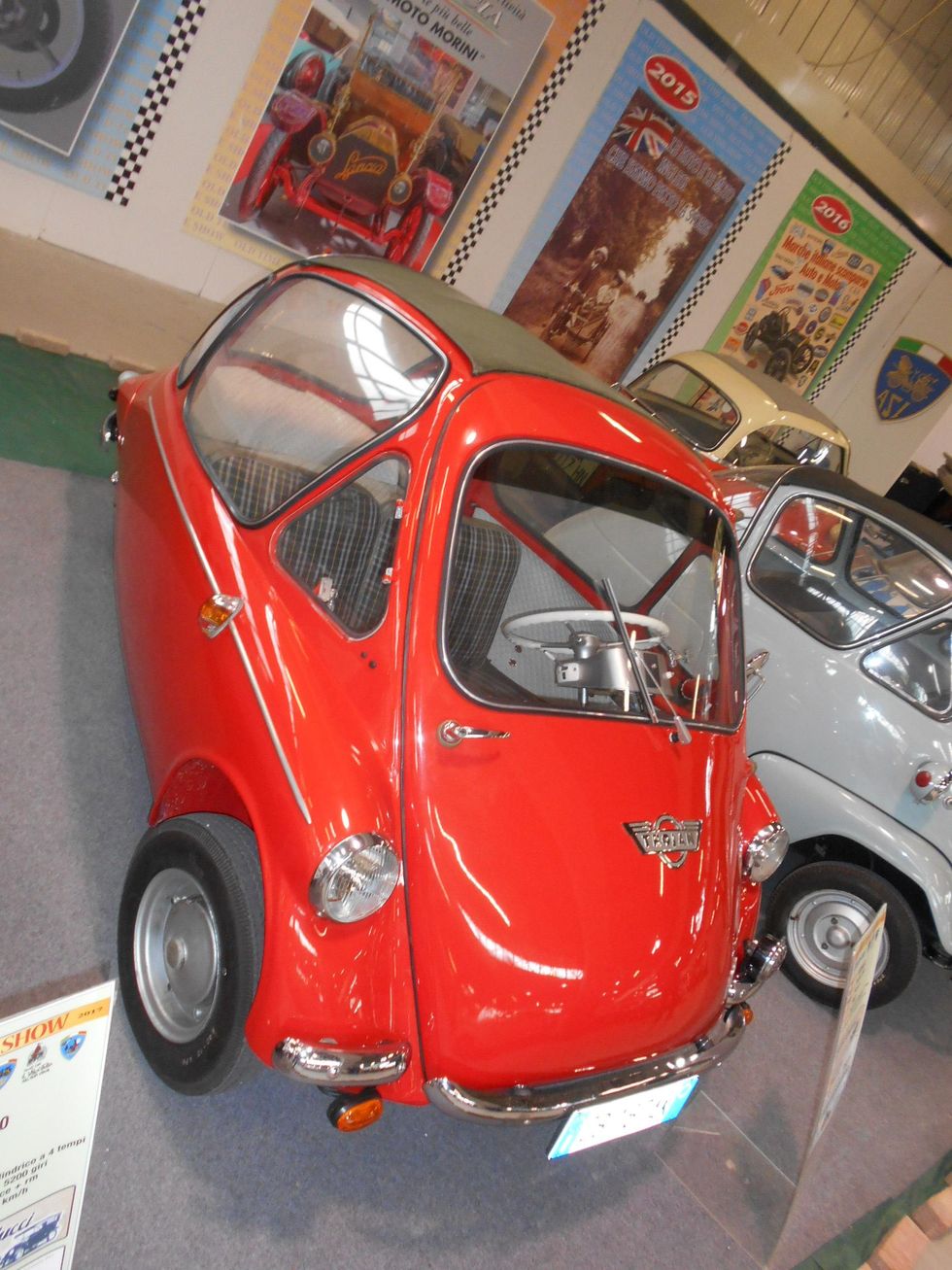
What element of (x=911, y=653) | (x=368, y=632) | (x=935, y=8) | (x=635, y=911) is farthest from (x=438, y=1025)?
(x=935, y=8)

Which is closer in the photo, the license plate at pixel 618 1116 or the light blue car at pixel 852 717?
the license plate at pixel 618 1116

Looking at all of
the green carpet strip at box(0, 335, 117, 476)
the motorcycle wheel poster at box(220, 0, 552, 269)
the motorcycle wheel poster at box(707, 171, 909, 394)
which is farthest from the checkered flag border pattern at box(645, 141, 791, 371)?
the green carpet strip at box(0, 335, 117, 476)

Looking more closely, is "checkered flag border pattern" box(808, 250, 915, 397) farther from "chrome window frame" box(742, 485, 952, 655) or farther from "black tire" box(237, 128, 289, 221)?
"chrome window frame" box(742, 485, 952, 655)

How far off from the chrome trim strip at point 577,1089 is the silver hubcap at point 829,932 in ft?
4.43

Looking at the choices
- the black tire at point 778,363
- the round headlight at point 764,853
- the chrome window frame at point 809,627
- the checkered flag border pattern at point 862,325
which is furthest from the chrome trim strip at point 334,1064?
the checkered flag border pattern at point 862,325

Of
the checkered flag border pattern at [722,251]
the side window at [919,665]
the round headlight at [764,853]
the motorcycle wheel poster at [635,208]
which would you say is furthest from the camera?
the checkered flag border pattern at [722,251]

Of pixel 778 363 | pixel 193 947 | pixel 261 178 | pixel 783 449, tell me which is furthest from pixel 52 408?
pixel 778 363

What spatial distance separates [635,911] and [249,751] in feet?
3.14

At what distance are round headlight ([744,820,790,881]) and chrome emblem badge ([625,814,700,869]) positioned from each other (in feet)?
1.10

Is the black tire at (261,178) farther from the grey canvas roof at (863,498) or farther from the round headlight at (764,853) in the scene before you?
the round headlight at (764,853)

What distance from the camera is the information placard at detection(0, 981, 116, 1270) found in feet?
3.58

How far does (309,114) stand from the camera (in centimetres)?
549

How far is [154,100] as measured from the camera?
5.14 metres

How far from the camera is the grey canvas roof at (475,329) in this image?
256 cm
